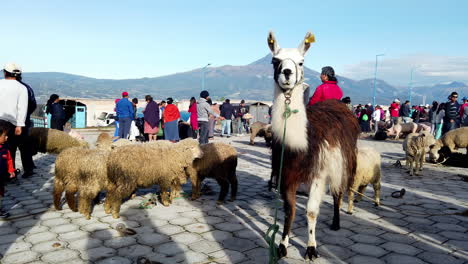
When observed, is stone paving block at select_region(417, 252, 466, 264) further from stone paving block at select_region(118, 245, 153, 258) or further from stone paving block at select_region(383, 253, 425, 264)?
stone paving block at select_region(118, 245, 153, 258)

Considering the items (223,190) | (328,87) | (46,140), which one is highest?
(328,87)

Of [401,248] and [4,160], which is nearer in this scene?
[401,248]

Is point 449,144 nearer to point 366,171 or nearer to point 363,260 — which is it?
point 366,171

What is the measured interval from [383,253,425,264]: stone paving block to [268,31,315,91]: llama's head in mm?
2239

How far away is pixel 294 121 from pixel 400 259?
1.98 metres

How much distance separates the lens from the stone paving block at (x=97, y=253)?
11.9ft

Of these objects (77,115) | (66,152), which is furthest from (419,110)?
(77,115)

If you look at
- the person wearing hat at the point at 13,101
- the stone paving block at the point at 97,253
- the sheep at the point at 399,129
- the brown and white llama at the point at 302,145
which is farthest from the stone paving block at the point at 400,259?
the sheep at the point at 399,129

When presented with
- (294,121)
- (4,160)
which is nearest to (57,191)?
(4,160)

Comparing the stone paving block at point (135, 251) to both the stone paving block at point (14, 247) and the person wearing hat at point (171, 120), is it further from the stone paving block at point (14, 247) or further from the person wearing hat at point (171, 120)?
the person wearing hat at point (171, 120)

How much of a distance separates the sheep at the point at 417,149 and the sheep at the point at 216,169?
5672 mm

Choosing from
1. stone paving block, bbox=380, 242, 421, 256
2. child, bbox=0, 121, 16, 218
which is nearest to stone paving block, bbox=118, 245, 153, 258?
child, bbox=0, 121, 16, 218

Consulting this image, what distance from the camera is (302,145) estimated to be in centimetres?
366

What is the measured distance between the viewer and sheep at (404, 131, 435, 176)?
9086mm
